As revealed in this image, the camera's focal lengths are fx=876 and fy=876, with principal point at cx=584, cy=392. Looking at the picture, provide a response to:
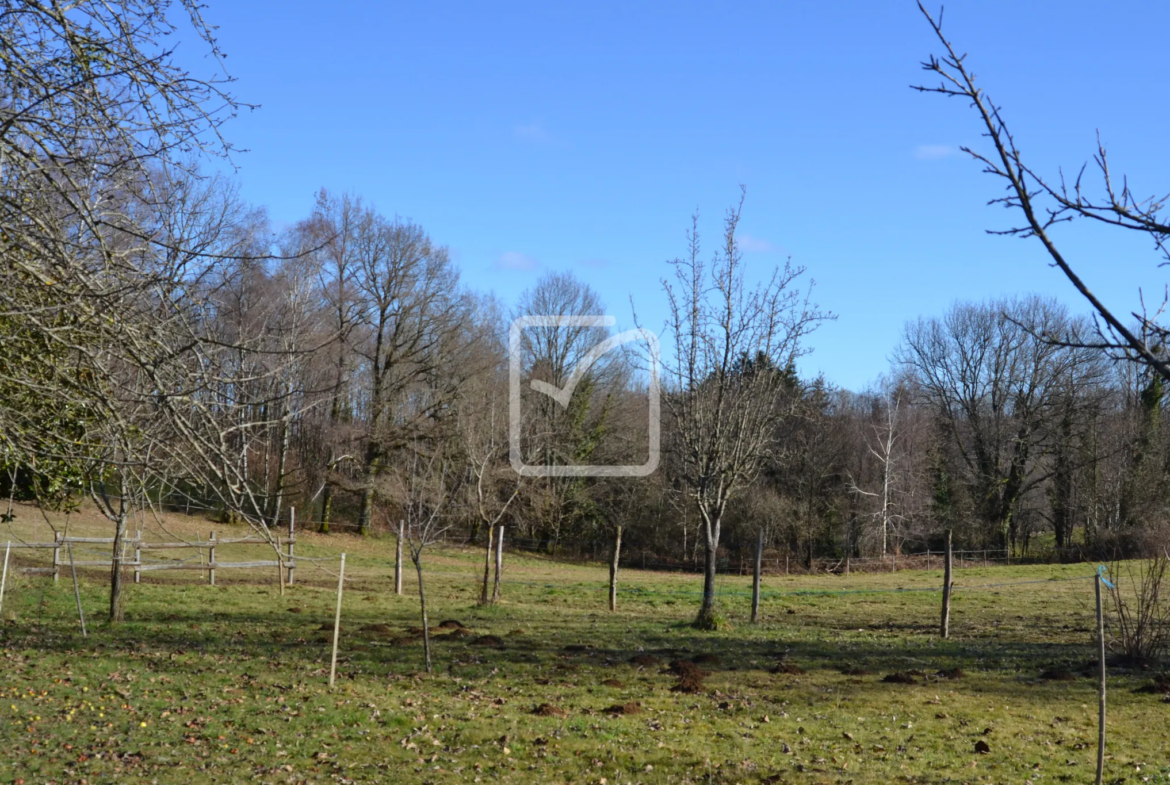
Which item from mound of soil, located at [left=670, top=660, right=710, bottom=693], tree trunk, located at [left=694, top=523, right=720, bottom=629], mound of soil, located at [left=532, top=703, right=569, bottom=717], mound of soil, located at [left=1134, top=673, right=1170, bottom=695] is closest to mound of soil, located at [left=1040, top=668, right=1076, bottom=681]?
mound of soil, located at [left=1134, top=673, right=1170, bottom=695]

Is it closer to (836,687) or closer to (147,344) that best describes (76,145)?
(147,344)

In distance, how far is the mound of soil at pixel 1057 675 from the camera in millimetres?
12047

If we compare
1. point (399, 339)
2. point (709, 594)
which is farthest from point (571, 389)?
point (709, 594)

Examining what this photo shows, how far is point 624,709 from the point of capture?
963cm

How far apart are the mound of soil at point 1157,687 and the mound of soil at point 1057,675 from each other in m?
0.90

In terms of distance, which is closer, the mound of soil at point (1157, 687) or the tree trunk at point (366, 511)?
the mound of soil at point (1157, 687)

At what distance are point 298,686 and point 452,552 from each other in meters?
26.0

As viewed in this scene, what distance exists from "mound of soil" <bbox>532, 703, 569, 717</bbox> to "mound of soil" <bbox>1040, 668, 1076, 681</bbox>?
7091mm

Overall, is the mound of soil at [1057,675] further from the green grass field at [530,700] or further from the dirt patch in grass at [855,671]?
the dirt patch in grass at [855,671]

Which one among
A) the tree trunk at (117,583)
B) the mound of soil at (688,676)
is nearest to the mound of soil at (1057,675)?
the mound of soil at (688,676)

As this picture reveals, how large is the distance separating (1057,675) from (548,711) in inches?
295

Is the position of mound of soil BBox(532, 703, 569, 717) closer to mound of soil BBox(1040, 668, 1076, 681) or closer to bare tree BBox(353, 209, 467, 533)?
mound of soil BBox(1040, 668, 1076, 681)

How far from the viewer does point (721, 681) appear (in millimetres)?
11461

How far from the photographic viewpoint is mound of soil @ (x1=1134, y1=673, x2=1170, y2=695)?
1110cm
